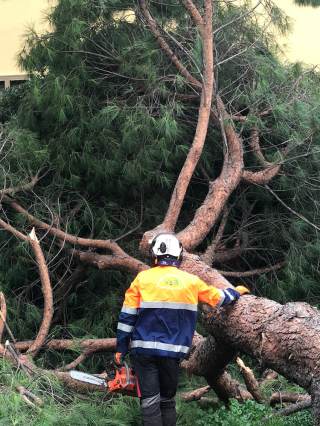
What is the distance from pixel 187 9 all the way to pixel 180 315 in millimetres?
3041

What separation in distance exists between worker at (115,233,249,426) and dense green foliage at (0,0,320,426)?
5.34ft

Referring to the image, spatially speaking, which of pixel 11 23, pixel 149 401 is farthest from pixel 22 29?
pixel 149 401

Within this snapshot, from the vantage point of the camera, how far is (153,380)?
307 centimetres

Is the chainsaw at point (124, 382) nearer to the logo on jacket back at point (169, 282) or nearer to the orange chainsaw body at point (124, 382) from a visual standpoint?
the orange chainsaw body at point (124, 382)

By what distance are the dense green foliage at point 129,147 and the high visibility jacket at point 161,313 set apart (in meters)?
1.71

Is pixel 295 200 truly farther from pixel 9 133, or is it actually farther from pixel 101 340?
pixel 9 133

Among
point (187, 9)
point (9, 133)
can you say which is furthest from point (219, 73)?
point (9, 133)

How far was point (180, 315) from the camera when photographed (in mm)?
3020

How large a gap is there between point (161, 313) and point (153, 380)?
405 mm

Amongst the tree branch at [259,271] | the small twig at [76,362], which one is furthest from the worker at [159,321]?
the tree branch at [259,271]

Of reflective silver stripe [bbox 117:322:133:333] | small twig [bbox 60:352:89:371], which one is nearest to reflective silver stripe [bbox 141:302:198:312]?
reflective silver stripe [bbox 117:322:133:333]

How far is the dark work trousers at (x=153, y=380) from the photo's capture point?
3041 millimetres

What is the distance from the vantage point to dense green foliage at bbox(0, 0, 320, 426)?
190 inches

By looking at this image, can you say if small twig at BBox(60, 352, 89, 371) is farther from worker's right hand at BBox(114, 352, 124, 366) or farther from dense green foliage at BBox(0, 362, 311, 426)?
worker's right hand at BBox(114, 352, 124, 366)
